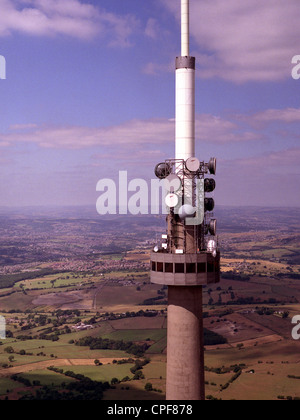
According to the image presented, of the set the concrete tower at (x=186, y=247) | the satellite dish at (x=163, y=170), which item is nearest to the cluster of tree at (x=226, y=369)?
the concrete tower at (x=186, y=247)

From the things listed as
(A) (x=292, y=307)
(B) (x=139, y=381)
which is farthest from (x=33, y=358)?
(A) (x=292, y=307)

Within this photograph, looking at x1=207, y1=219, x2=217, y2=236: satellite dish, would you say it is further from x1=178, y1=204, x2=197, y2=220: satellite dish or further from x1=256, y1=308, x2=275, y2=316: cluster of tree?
x1=256, y1=308, x2=275, y2=316: cluster of tree

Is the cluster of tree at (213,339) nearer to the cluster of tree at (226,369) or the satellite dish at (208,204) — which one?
the cluster of tree at (226,369)

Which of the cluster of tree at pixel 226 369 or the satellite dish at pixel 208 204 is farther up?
the satellite dish at pixel 208 204
